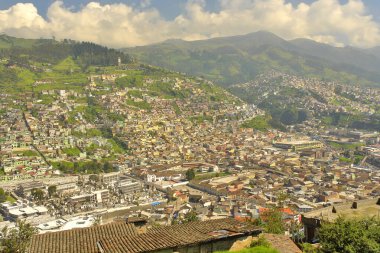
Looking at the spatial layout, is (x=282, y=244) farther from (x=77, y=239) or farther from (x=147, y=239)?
(x=77, y=239)

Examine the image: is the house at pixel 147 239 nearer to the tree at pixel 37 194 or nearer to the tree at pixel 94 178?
the tree at pixel 37 194

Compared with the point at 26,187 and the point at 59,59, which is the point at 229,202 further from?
the point at 59,59

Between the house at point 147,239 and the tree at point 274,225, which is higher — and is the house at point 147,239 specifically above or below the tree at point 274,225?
above

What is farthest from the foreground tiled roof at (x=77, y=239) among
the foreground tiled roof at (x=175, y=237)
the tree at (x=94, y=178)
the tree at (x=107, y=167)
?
the tree at (x=107, y=167)

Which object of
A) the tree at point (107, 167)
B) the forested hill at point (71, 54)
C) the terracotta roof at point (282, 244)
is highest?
the forested hill at point (71, 54)

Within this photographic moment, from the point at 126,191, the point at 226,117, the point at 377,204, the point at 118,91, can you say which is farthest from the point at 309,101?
the point at 377,204

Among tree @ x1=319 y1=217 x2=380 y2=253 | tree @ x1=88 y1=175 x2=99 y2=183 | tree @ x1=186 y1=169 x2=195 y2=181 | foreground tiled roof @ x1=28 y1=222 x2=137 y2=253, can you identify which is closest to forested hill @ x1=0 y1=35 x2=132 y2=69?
tree @ x1=88 y1=175 x2=99 y2=183
